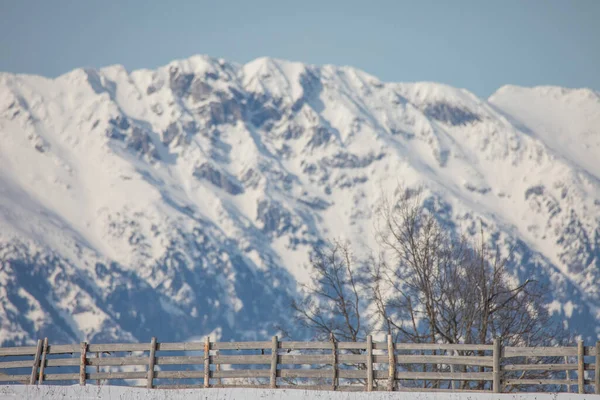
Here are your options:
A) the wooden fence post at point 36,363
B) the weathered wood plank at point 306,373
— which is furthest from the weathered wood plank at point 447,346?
the wooden fence post at point 36,363

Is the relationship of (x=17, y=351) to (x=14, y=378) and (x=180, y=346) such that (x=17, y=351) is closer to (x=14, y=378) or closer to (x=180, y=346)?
(x=14, y=378)

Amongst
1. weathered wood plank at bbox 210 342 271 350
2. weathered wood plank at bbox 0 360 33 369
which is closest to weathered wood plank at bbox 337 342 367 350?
weathered wood plank at bbox 210 342 271 350

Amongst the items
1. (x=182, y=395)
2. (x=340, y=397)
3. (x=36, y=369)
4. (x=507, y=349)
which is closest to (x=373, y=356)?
(x=340, y=397)

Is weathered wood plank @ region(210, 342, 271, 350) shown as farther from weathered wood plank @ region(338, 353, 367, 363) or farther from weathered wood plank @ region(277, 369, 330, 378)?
weathered wood plank @ region(338, 353, 367, 363)

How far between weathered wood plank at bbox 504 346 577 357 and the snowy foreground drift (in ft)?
4.20

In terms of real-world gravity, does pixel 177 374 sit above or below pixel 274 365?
below

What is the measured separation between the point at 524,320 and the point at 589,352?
6653 millimetres

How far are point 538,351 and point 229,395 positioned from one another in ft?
33.1

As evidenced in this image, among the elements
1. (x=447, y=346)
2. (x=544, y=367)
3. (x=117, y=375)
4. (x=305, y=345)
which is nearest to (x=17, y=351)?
(x=117, y=375)

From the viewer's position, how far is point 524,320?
37.8 m

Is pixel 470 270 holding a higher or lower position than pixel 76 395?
higher

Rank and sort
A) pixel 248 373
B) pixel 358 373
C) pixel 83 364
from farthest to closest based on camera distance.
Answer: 1. pixel 83 364
2. pixel 248 373
3. pixel 358 373

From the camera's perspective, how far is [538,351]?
30.1 metres

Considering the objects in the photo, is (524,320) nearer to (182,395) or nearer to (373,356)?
(373,356)
